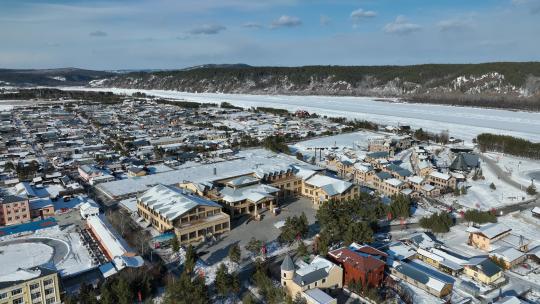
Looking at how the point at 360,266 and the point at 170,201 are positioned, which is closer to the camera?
the point at 360,266

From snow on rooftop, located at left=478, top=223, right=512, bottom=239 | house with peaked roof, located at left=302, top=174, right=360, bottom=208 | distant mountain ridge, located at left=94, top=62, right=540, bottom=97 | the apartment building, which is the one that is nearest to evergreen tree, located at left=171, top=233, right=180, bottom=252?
house with peaked roof, located at left=302, top=174, right=360, bottom=208

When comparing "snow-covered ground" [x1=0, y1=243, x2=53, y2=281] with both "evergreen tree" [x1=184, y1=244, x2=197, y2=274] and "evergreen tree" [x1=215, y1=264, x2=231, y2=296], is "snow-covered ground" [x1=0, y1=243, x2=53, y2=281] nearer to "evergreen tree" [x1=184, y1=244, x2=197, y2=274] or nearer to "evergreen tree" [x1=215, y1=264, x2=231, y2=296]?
"evergreen tree" [x1=184, y1=244, x2=197, y2=274]

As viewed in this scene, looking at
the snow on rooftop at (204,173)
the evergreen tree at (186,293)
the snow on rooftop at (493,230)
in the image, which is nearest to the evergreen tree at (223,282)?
the evergreen tree at (186,293)

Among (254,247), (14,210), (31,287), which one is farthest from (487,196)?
(14,210)

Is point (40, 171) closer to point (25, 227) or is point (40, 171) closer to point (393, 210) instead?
point (25, 227)

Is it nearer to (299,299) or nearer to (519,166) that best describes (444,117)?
(519,166)

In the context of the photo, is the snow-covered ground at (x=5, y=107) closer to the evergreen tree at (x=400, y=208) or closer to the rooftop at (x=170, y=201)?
the rooftop at (x=170, y=201)
